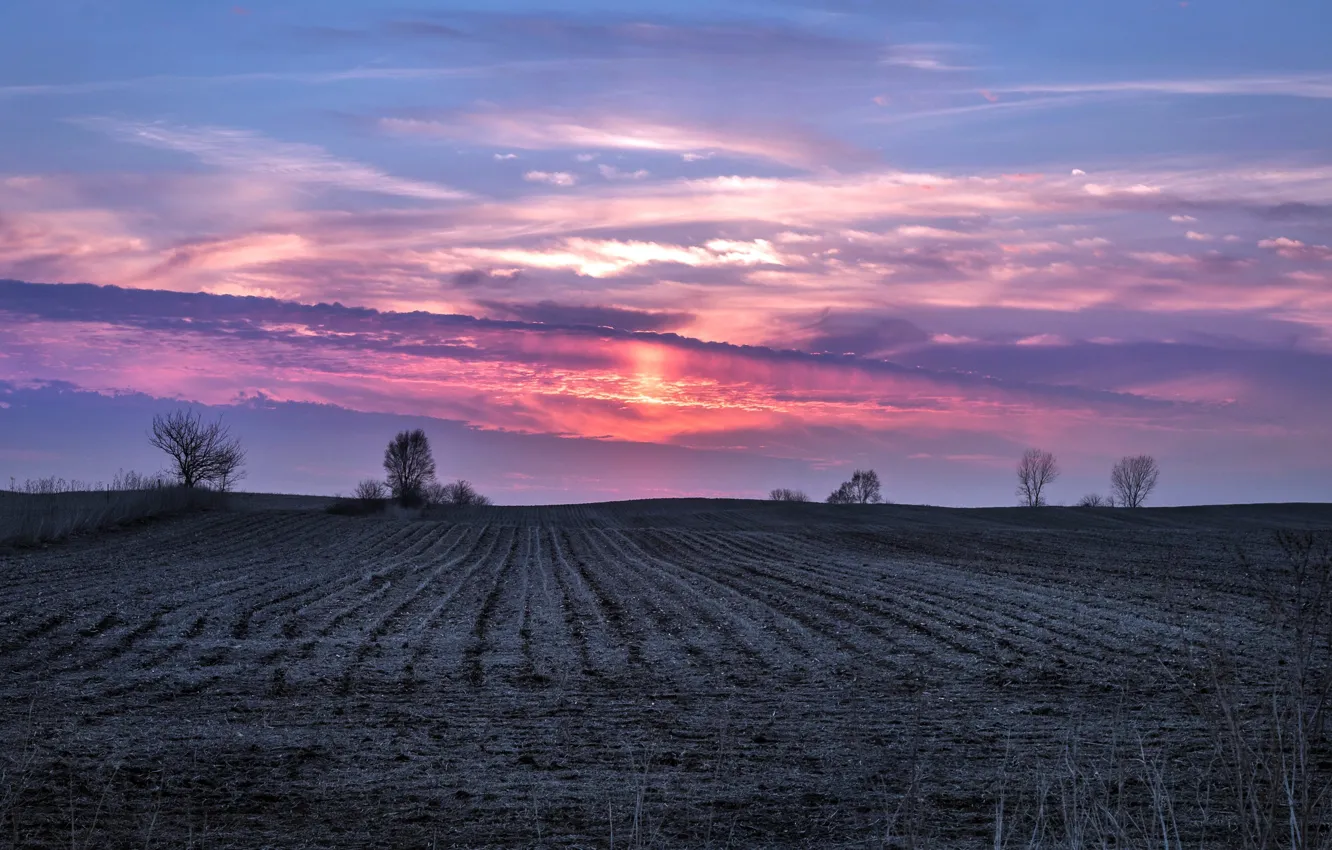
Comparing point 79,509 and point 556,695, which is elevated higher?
point 79,509

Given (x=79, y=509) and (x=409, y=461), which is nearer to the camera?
(x=79, y=509)

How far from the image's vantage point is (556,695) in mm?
12797

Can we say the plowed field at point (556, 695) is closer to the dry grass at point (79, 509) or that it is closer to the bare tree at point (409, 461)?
the dry grass at point (79, 509)

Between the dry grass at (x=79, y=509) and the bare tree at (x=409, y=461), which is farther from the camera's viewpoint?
the bare tree at (x=409, y=461)

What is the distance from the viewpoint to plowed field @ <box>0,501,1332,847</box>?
8.00 meters

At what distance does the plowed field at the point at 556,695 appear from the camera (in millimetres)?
7996

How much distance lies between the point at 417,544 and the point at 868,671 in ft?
93.7

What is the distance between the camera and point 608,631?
717 inches

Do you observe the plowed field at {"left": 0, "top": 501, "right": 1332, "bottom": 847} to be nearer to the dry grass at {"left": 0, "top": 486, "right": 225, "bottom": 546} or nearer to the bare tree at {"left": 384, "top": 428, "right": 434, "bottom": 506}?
the dry grass at {"left": 0, "top": 486, "right": 225, "bottom": 546}

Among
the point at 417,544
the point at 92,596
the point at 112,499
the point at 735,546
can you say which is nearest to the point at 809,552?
the point at 735,546

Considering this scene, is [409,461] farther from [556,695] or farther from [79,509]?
[556,695]

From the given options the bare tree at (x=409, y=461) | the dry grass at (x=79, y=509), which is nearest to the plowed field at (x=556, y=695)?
the dry grass at (x=79, y=509)

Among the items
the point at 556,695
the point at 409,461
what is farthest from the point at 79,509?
the point at 409,461

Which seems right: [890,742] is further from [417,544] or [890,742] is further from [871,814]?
[417,544]
